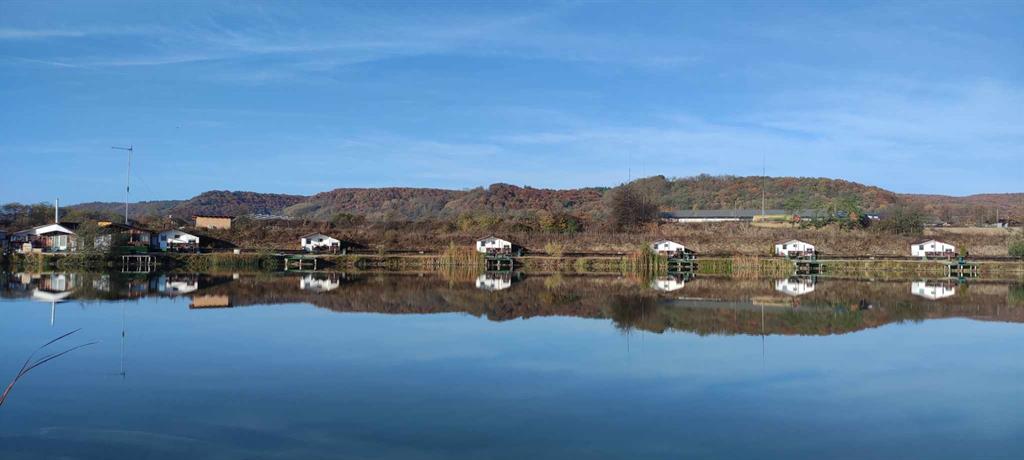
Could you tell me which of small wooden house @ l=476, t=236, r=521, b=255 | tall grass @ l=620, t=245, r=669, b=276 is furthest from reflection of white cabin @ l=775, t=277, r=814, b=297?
small wooden house @ l=476, t=236, r=521, b=255

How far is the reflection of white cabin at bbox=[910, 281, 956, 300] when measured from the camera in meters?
27.0

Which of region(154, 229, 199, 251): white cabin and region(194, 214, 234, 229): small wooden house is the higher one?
region(194, 214, 234, 229): small wooden house

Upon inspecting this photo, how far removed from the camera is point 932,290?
97.0 feet

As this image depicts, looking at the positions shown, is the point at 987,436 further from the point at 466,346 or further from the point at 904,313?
the point at 904,313

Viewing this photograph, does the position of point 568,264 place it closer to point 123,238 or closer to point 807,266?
point 807,266

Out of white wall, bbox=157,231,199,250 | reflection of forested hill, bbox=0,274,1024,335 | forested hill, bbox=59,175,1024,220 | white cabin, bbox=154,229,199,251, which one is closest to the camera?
reflection of forested hill, bbox=0,274,1024,335

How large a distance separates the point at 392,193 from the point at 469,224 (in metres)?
65.1

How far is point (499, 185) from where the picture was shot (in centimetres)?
10994

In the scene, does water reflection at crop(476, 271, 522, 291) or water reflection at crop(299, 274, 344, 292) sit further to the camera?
water reflection at crop(476, 271, 522, 291)

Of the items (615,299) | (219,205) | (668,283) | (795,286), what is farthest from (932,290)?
(219,205)

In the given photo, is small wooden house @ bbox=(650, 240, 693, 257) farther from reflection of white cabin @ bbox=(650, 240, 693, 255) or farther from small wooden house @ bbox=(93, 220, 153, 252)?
small wooden house @ bbox=(93, 220, 153, 252)

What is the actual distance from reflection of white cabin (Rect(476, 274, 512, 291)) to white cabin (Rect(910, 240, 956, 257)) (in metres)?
26.6

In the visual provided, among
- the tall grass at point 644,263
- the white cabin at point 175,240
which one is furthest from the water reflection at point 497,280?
the white cabin at point 175,240

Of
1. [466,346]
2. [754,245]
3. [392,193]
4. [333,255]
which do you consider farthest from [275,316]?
[392,193]
